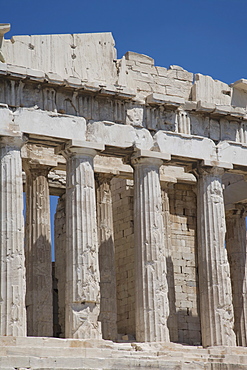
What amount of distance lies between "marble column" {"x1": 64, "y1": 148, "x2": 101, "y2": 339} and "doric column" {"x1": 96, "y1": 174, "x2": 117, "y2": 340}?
158 inches

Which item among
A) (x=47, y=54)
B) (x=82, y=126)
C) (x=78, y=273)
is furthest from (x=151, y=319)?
(x=47, y=54)

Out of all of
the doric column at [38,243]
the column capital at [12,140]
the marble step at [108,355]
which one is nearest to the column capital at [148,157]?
the doric column at [38,243]

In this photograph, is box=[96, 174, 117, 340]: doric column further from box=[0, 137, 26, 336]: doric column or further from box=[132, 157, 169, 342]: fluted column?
box=[0, 137, 26, 336]: doric column

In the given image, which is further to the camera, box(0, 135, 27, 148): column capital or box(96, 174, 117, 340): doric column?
box(96, 174, 117, 340): doric column

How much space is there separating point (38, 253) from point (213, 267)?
6.02 m

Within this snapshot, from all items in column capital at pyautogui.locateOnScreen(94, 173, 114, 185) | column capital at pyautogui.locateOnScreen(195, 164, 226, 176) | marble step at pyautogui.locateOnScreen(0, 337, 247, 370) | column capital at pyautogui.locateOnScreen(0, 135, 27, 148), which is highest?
column capital at pyautogui.locateOnScreen(94, 173, 114, 185)

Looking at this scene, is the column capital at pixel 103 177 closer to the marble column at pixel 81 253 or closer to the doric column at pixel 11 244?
the marble column at pixel 81 253

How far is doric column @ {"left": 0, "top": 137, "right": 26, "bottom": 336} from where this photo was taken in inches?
1192

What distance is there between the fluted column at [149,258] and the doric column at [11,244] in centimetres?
428

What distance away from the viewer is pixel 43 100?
3284 centimetres

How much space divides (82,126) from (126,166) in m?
5.38

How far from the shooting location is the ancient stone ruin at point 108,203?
31266 millimetres

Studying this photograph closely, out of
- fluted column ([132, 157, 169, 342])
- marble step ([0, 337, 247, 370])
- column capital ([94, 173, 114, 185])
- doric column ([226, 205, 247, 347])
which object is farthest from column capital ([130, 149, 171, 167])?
doric column ([226, 205, 247, 347])

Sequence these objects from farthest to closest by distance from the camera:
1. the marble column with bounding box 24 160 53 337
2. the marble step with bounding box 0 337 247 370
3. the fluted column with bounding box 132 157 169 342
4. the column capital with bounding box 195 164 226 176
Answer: the column capital with bounding box 195 164 226 176, the marble column with bounding box 24 160 53 337, the fluted column with bounding box 132 157 169 342, the marble step with bounding box 0 337 247 370
